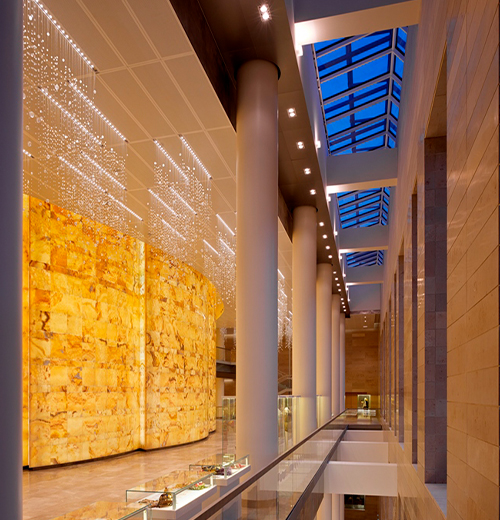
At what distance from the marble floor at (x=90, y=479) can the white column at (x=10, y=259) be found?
21.2 ft

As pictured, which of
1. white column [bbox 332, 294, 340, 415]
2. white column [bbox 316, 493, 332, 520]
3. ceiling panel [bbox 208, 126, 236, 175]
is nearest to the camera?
ceiling panel [bbox 208, 126, 236, 175]

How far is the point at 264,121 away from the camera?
9.06 meters

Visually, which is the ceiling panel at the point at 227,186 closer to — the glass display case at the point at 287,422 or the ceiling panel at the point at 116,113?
the ceiling panel at the point at 116,113

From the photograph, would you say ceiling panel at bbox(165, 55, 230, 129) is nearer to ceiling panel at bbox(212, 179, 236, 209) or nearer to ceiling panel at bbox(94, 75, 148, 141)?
ceiling panel at bbox(94, 75, 148, 141)

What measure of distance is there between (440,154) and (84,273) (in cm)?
999

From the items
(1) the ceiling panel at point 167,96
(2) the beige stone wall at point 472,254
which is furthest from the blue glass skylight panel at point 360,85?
(2) the beige stone wall at point 472,254

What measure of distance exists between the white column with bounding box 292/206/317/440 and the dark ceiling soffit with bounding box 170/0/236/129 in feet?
23.0

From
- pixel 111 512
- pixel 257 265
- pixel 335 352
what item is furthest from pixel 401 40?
pixel 335 352

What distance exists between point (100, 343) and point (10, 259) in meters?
13.0

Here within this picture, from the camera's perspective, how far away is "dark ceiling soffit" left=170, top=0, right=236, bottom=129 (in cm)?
733

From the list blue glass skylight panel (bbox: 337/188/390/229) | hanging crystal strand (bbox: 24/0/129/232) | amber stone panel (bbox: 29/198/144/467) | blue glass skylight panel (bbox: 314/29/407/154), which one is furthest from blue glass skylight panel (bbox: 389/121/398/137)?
amber stone panel (bbox: 29/198/144/467)

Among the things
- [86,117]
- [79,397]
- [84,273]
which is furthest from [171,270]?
[86,117]

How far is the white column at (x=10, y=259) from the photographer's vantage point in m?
2.95

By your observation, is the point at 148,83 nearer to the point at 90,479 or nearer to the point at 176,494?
the point at 176,494
